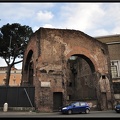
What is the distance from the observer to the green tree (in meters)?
32.1

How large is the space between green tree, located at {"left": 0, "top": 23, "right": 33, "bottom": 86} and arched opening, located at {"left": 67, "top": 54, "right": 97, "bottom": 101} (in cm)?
1033

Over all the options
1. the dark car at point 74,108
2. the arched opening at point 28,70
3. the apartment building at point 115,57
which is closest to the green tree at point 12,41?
the arched opening at point 28,70

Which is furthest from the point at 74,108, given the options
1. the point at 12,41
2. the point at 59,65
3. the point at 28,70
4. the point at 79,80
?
the point at 12,41

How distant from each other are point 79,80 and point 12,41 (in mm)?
14473

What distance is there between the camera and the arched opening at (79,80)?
88.0 ft

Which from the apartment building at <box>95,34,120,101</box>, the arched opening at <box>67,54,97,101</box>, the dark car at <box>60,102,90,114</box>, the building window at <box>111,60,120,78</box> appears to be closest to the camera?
the dark car at <box>60,102,90,114</box>

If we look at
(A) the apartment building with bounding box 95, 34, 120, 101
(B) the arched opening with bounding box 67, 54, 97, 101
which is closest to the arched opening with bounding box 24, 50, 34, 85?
(B) the arched opening with bounding box 67, 54, 97, 101

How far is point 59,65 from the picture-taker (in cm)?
1922

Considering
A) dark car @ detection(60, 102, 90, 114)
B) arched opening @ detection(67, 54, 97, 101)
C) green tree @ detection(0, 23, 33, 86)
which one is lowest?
dark car @ detection(60, 102, 90, 114)

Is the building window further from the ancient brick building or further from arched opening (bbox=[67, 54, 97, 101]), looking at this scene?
the ancient brick building

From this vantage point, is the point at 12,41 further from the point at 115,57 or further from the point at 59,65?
the point at 115,57

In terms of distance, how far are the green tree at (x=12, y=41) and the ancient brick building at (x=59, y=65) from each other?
9634mm

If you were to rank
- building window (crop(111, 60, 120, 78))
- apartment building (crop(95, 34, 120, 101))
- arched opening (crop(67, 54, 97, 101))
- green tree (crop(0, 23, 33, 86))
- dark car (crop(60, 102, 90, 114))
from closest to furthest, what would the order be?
dark car (crop(60, 102, 90, 114))
arched opening (crop(67, 54, 97, 101))
apartment building (crop(95, 34, 120, 101))
building window (crop(111, 60, 120, 78))
green tree (crop(0, 23, 33, 86))

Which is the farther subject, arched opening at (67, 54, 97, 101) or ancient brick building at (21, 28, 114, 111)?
arched opening at (67, 54, 97, 101)
